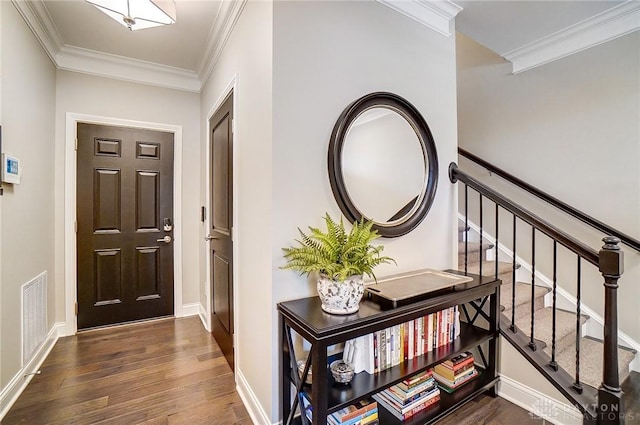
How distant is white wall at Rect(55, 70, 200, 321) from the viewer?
2.61 metres

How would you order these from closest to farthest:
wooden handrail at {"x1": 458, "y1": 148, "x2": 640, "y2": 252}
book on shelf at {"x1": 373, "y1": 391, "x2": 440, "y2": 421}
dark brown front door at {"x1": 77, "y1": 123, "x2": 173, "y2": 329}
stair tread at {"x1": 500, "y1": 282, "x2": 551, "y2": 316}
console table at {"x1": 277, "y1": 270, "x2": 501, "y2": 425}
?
console table at {"x1": 277, "y1": 270, "x2": 501, "y2": 425} < book on shelf at {"x1": 373, "y1": 391, "x2": 440, "y2": 421} < wooden handrail at {"x1": 458, "y1": 148, "x2": 640, "y2": 252} < stair tread at {"x1": 500, "y1": 282, "x2": 551, "y2": 316} < dark brown front door at {"x1": 77, "y1": 123, "x2": 173, "y2": 329}

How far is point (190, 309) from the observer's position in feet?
10.4

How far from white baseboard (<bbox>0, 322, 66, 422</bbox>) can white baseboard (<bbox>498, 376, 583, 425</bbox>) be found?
2.99 metres

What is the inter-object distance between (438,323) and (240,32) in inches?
85.8

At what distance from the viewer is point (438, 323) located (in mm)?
1661

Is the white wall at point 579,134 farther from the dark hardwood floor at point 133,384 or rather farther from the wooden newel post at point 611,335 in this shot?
A: the dark hardwood floor at point 133,384

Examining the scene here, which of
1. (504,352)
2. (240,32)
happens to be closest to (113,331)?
(240,32)

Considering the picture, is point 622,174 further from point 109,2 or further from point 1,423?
point 1,423

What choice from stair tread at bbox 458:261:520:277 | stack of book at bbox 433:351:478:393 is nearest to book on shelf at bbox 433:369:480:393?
stack of book at bbox 433:351:478:393

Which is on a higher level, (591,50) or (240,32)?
(591,50)

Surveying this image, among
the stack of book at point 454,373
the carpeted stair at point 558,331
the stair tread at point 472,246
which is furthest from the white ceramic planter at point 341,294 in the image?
the stair tread at point 472,246

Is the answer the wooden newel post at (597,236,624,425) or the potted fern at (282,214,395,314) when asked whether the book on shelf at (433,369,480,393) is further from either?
the potted fern at (282,214,395,314)

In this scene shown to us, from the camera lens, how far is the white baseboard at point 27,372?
171 cm

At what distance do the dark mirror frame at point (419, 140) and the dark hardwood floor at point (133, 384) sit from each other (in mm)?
1345
